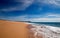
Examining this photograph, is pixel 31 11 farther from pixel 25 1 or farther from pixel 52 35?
pixel 52 35

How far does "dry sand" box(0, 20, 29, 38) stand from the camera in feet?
3.57

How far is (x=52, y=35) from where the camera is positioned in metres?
1.06

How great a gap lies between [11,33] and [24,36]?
0.50 feet

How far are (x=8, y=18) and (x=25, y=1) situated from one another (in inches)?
10.9

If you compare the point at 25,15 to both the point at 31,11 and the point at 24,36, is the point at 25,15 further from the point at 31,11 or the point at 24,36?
the point at 24,36

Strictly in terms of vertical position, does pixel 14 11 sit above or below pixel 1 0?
below

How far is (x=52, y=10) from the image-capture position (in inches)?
42.7

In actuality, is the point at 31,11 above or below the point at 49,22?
above

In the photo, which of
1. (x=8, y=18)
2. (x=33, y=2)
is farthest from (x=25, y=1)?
(x=8, y=18)

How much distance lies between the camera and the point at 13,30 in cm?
110

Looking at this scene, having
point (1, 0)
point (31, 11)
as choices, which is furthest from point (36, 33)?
point (1, 0)

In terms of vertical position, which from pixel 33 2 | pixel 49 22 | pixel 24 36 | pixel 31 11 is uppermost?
pixel 33 2

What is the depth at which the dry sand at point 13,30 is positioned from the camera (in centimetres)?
109

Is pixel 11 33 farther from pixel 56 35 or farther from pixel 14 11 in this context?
pixel 56 35
